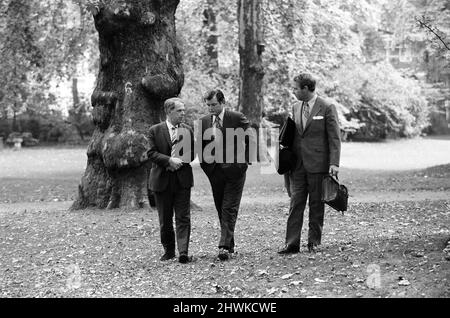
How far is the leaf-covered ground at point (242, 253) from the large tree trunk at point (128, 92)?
0.69 metres

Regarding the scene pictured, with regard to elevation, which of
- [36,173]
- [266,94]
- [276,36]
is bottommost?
[36,173]

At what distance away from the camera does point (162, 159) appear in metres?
9.30

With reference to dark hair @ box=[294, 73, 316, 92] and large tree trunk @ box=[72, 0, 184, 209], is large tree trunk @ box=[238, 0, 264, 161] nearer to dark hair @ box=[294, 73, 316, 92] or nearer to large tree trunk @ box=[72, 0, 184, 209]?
large tree trunk @ box=[72, 0, 184, 209]

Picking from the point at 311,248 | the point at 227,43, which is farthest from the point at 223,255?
the point at 227,43

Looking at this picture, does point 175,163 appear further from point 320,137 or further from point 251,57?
point 251,57

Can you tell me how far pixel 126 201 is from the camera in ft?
49.3

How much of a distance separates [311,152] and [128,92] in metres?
7.01

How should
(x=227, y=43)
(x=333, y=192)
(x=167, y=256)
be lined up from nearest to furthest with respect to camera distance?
1. (x=333, y=192)
2. (x=167, y=256)
3. (x=227, y=43)

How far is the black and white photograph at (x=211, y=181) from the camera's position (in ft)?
A: 26.8

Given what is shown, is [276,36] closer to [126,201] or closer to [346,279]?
[126,201]

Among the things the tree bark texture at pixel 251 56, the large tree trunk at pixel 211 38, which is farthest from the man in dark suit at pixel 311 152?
the large tree trunk at pixel 211 38
